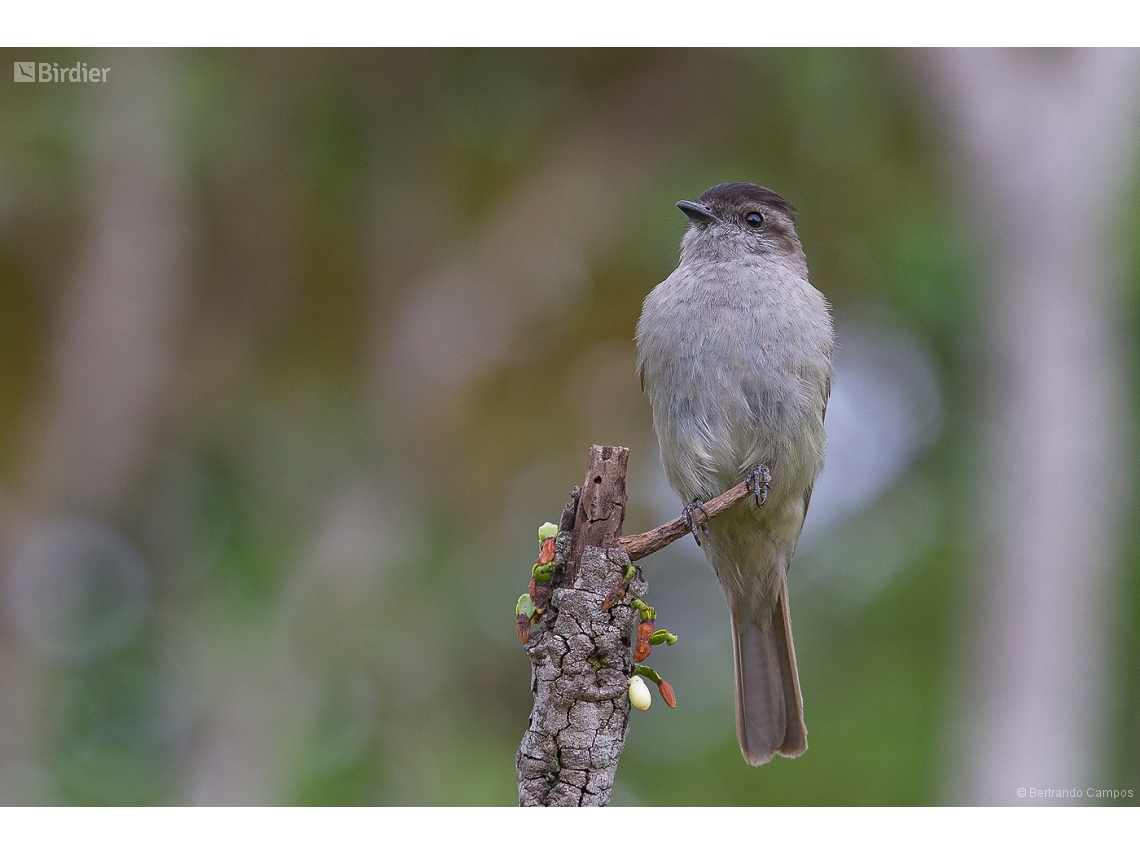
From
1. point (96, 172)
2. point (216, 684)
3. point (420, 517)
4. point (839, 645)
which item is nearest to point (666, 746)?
point (839, 645)

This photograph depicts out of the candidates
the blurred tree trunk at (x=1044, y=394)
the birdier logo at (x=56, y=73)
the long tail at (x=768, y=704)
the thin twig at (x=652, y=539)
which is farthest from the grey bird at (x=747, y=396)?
the birdier logo at (x=56, y=73)

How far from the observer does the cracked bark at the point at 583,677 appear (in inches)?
87.8

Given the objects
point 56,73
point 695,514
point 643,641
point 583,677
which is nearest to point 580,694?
point 583,677

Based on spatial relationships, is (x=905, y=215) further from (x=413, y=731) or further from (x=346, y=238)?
(x=413, y=731)

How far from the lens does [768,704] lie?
11.4 feet

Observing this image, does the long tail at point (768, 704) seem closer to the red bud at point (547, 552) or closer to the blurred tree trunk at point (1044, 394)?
the blurred tree trunk at point (1044, 394)

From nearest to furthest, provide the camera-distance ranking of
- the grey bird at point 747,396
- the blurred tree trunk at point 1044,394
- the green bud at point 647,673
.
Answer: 1. the green bud at point 647,673
2. the grey bird at point 747,396
3. the blurred tree trunk at point 1044,394

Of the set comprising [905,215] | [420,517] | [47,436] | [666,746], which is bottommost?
[666,746]

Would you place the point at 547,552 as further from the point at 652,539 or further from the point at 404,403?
the point at 404,403

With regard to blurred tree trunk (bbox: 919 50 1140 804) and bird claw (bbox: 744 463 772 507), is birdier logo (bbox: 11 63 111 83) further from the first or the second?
blurred tree trunk (bbox: 919 50 1140 804)

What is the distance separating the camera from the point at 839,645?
4.80 m

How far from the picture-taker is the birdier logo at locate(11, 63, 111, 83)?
13.4 ft

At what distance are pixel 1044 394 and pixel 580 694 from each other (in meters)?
3.36

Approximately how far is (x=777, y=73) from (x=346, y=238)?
2109 mm
